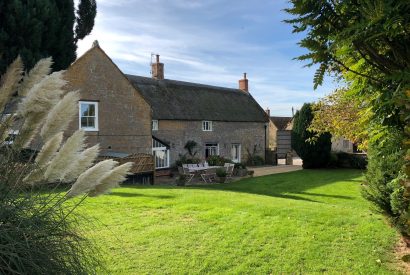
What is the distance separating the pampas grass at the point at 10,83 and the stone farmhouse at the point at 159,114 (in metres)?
12.7

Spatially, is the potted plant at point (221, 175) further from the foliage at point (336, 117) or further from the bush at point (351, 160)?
the bush at point (351, 160)

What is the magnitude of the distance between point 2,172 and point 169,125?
26015 millimetres

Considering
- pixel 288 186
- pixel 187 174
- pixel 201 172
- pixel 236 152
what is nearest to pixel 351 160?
pixel 236 152

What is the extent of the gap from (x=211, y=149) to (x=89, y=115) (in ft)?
45.2

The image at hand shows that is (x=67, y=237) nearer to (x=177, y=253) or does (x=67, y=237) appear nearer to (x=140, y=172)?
(x=177, y=253)

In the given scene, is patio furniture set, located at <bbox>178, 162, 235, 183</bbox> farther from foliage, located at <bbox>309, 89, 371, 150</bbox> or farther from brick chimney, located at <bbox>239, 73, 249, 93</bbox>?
brick chimney, located at <bbox>239, 73, 249, 93</bbox>

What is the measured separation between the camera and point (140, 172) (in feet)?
67.5

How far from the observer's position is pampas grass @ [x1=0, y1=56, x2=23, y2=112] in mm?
2938

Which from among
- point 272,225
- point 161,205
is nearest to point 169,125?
point 161,205

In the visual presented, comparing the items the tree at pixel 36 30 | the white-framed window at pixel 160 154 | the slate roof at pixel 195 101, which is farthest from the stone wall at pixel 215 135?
the tree at pixel 36 30

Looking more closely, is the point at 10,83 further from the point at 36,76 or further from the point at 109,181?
the point at 109,181

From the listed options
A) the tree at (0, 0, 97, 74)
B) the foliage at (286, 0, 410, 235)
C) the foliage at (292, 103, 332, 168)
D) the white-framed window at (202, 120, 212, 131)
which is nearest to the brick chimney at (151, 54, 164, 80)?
the white-framed window at (202, 120, 212, 131)

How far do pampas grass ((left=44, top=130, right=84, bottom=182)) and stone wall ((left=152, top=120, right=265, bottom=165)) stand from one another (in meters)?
25.0

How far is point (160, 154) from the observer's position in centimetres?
2708
